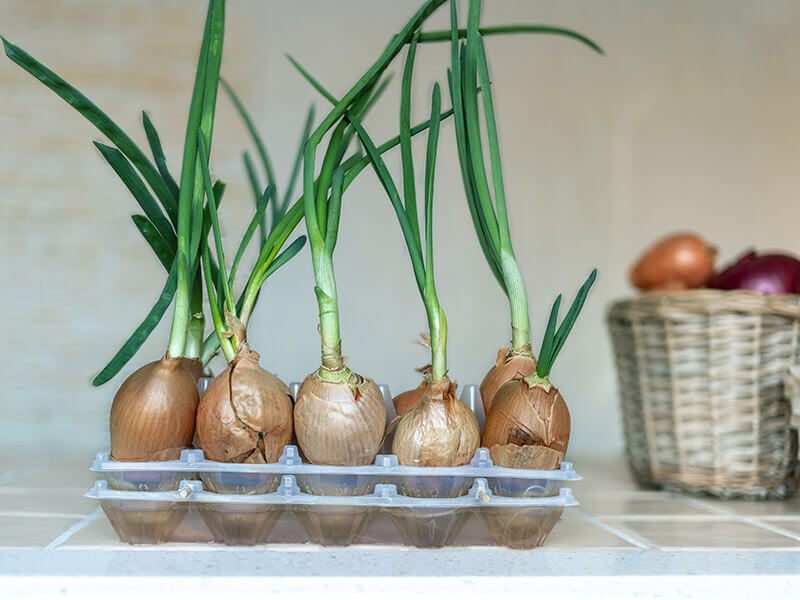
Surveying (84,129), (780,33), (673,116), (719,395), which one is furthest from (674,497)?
(84,129)

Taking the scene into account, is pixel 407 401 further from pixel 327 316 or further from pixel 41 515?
pixel 41 515

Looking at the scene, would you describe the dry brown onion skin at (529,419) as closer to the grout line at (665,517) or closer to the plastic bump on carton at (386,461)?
the plastic bump on carton at (386,461)

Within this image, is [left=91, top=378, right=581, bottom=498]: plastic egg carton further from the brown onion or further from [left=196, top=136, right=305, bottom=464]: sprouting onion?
the brown onion

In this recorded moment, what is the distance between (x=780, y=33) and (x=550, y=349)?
1525mm

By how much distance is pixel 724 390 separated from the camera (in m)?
0.92

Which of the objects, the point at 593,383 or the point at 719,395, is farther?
the point at 593,383

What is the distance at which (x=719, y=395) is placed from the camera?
0.93m

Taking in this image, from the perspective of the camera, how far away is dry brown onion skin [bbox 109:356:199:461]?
51cm

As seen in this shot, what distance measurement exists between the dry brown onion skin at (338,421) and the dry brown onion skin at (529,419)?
9 cm

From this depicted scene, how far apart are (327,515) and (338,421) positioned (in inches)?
3.1

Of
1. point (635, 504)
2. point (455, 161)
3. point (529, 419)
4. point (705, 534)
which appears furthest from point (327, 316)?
point (455, 161)

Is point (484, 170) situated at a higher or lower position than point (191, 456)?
higher

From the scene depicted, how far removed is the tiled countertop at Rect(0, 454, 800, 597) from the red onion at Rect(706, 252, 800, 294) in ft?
1.00
